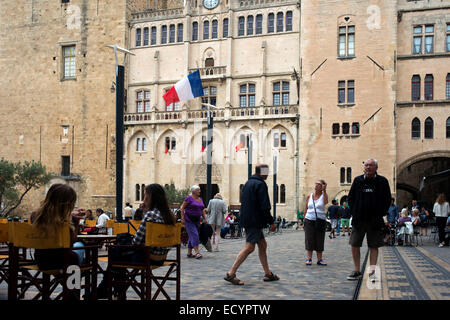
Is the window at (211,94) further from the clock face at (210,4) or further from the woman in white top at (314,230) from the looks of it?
the woman in white top at (314,230)

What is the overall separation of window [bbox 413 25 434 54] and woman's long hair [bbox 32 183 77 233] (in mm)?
32544

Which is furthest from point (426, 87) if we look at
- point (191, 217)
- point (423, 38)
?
point (191, 217)

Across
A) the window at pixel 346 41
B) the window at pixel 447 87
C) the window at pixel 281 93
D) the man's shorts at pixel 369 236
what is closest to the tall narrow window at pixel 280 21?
the window at pixel 281 93

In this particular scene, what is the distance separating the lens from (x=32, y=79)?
145 ft

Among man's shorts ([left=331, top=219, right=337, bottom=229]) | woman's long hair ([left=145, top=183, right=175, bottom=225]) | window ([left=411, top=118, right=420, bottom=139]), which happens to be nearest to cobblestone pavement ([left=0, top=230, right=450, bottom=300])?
woman's long hair ([left=145, top=183, right=175, bottom=225])

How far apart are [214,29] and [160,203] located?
35102 millimetres

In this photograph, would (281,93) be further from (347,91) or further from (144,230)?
(144,230)

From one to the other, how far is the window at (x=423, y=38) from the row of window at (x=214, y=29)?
8.34m

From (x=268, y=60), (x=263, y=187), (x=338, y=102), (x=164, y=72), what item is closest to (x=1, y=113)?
(x=164, y=72)

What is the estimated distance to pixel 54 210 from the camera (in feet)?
17.0

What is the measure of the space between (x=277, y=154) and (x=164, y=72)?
10914mm

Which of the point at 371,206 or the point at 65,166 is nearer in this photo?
the point at 371,206

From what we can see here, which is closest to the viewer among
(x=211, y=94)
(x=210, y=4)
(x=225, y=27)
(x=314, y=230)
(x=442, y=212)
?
(x=314, y=230)
